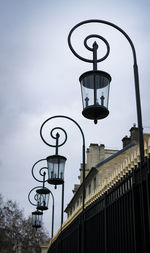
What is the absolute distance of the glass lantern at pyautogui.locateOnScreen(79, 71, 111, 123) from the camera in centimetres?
525

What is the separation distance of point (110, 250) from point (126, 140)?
92.5 ft

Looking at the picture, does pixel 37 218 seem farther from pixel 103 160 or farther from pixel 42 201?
pixel 103 160

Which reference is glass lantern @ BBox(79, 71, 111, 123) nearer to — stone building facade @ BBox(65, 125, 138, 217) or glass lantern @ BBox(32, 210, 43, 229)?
glass lantern @ BBox(32, 210, 43, 229)

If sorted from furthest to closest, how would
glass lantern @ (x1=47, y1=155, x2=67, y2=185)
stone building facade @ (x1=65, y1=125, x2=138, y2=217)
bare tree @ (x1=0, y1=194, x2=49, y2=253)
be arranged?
bare tree @ (x1=0, y1=194, x2=49, y2=253), stone building facade @ (x1=65, y1=125, x2=138, y2=217), glass lantern @ (x1=47, y1=155, x2=67, y2=185)

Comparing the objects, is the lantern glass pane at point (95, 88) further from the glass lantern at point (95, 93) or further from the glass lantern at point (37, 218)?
the glass lantern at point (37, 218)

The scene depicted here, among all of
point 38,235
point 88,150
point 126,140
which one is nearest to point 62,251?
point 126,140

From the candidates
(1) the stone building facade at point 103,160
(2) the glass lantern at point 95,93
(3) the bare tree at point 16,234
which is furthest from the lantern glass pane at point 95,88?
(3) the bare tree at point 16,234

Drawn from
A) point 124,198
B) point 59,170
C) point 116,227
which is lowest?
point 116,227

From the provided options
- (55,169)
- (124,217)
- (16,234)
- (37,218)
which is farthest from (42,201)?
(16,234)

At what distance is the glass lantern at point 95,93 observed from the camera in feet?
17.2

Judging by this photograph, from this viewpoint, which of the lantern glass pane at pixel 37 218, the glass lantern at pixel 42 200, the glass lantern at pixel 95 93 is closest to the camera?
Answer: the glass lantern at pixel 95 93

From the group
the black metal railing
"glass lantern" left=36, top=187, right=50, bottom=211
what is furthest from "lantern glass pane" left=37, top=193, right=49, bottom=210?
the black metal railing

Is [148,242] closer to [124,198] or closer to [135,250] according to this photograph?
[135,250]

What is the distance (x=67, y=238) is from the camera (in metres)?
9.91
